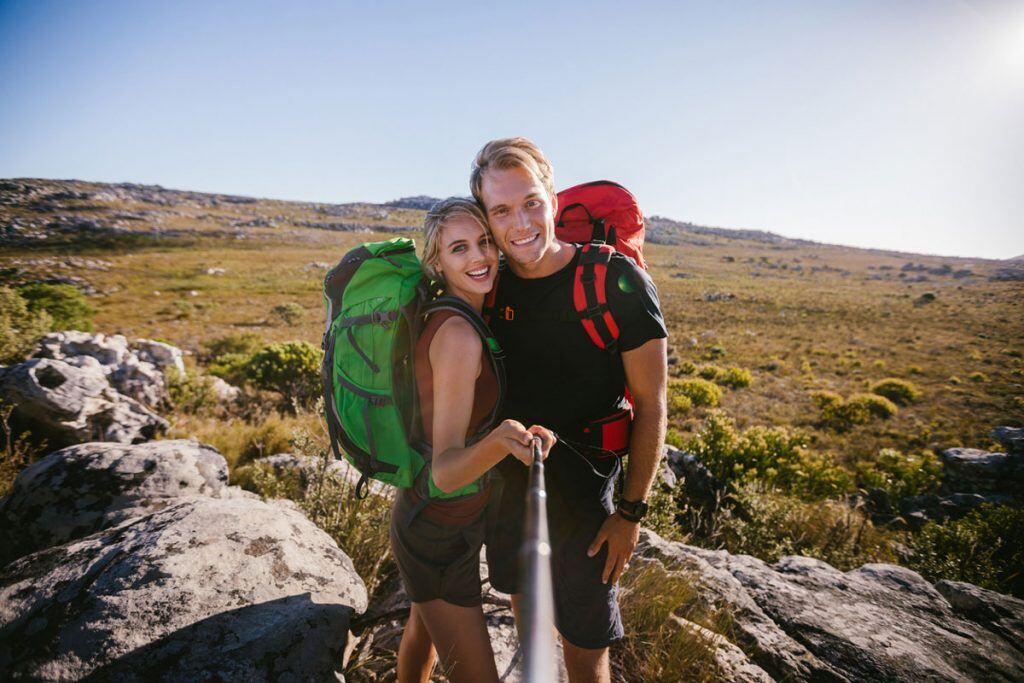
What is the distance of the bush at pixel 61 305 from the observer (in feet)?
45.4

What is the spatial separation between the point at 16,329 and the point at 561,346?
12269 millimetres

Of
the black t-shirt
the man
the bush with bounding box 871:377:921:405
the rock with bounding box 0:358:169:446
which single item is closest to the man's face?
the man

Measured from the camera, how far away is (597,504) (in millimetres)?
1901

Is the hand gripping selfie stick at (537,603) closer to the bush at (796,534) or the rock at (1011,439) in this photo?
the bush at (796,534)

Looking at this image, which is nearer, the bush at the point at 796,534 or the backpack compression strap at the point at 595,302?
the backpack compression strap at the point at 595,302

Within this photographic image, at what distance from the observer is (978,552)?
5.04 meters

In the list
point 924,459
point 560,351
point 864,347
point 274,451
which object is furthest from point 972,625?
point 864,347

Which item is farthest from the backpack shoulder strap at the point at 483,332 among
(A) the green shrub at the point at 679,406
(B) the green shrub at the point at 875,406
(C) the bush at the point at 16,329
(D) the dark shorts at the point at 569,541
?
(B) the green shrub at the point at 875,406

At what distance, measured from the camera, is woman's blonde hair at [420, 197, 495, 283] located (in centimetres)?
175

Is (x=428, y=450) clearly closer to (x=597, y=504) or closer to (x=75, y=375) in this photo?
(x=597, y=504)

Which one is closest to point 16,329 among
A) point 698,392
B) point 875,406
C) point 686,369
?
point 698,392

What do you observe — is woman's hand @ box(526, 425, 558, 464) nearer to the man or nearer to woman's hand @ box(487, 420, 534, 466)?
woman's hand @ box(487, 420, 534, 466)

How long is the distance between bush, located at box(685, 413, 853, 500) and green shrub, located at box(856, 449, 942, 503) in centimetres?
95

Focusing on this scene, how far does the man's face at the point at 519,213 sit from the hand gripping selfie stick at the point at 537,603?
1.15m
